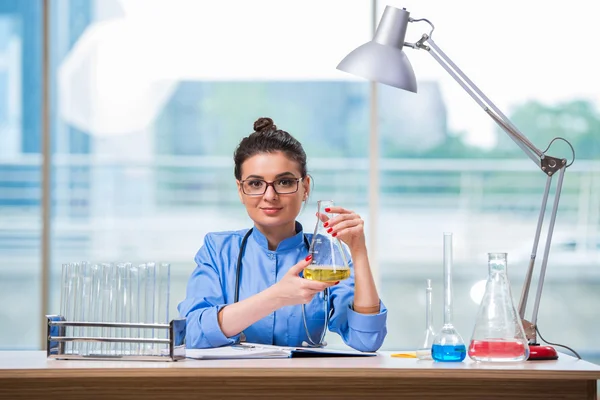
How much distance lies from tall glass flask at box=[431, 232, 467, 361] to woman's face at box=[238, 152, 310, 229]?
0.48m

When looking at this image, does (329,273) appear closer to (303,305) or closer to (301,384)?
(301,384)

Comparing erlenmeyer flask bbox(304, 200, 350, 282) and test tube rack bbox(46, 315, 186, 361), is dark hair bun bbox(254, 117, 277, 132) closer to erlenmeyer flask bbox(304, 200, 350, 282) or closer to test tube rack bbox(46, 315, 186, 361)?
erlenmeyer flask bbox(304, 200, 350, 282)

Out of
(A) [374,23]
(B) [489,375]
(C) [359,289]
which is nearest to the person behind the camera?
(B) [489,375]

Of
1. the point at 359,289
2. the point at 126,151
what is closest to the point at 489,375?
the point at 359,289

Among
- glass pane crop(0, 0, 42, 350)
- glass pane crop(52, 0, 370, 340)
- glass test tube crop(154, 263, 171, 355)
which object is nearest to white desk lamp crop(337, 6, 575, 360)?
glass test tube crop(154, 263, 171, 355)

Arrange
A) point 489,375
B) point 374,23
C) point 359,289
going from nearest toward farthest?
point 489,375
point 359,289
point 374,23

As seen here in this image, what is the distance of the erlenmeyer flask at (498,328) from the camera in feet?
5.72

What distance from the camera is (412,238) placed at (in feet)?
14.7

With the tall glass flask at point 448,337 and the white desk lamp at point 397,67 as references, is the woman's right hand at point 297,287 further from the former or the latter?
the white desk lamp at point 397,67

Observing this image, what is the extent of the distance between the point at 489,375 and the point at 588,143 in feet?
10.5

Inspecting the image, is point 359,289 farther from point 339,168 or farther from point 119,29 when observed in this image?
point 119,29

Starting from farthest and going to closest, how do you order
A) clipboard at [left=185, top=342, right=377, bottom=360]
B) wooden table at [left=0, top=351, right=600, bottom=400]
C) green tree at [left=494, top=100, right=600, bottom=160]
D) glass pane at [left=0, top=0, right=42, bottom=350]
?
1. green tree at [left=494, top=100, right=600, bottom=160]
2. glass pane at [left=0, top=0, right=42, bottom=350]
3. clipboard at [left=185, top=342, right=377, bottom=360]
4. wooden table at [left=0, top=351, right=600, bottom=400]

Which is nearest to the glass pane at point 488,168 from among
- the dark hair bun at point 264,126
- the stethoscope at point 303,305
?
the dark hair bun at point 264,126

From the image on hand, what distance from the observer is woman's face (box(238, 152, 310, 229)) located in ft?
6.89
